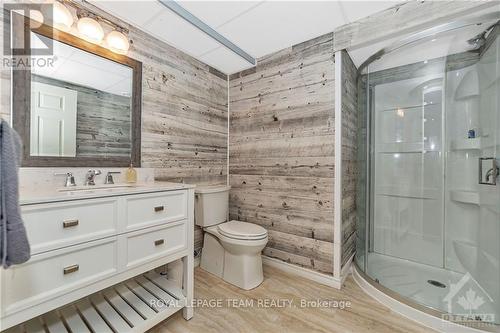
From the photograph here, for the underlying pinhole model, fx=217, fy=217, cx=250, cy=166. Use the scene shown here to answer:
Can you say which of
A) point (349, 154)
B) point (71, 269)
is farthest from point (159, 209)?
point (349, 154)

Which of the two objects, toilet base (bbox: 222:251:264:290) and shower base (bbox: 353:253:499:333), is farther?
toilet base (bbox: 222:251:264:290)

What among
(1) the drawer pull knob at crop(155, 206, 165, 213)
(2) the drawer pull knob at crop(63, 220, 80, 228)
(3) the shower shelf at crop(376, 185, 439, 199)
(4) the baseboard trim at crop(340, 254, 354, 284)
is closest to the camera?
(2) the drawer pull knob at crop(63, 220, 80, 228)

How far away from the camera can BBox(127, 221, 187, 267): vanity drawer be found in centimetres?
118

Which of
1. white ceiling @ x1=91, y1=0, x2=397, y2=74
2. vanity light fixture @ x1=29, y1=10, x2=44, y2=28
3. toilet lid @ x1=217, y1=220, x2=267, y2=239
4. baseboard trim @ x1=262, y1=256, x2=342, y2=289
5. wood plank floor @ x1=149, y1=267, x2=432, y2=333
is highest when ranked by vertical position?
white ceiling @ x1=91, y1=0, x2=397, y2=74

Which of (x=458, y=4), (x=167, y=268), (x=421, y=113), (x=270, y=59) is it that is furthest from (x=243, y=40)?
(x=167, y=268)

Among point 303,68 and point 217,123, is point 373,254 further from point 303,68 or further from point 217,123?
point 217,123

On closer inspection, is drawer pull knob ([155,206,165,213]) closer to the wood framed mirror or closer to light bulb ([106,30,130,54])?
the wood framed mirror

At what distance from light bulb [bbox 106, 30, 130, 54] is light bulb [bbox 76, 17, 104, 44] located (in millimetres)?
66

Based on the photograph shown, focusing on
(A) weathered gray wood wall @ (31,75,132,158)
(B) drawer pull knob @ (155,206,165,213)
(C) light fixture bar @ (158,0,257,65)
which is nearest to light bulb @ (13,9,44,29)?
(A) weathered gray wood wall @ (31,75,132,158)

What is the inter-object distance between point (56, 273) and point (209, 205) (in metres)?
1.22

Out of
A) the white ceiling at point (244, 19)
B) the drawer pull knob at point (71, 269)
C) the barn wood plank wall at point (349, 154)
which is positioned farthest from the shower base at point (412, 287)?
the white ceiling at point (244, 19)

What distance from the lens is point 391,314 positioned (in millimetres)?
1495

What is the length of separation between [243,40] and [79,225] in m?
1.89

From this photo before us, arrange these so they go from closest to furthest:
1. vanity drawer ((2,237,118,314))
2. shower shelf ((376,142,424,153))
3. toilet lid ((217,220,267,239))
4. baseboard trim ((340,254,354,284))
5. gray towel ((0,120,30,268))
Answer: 1. gray towel ((0,120,30,268))
2. vanity drawer ((2,237,118,314))
3. toilet lid ((217,220,267,239))
4. baseboard trim ((340,254,354,284))
5. shower shelf ((376,142,424,153))
